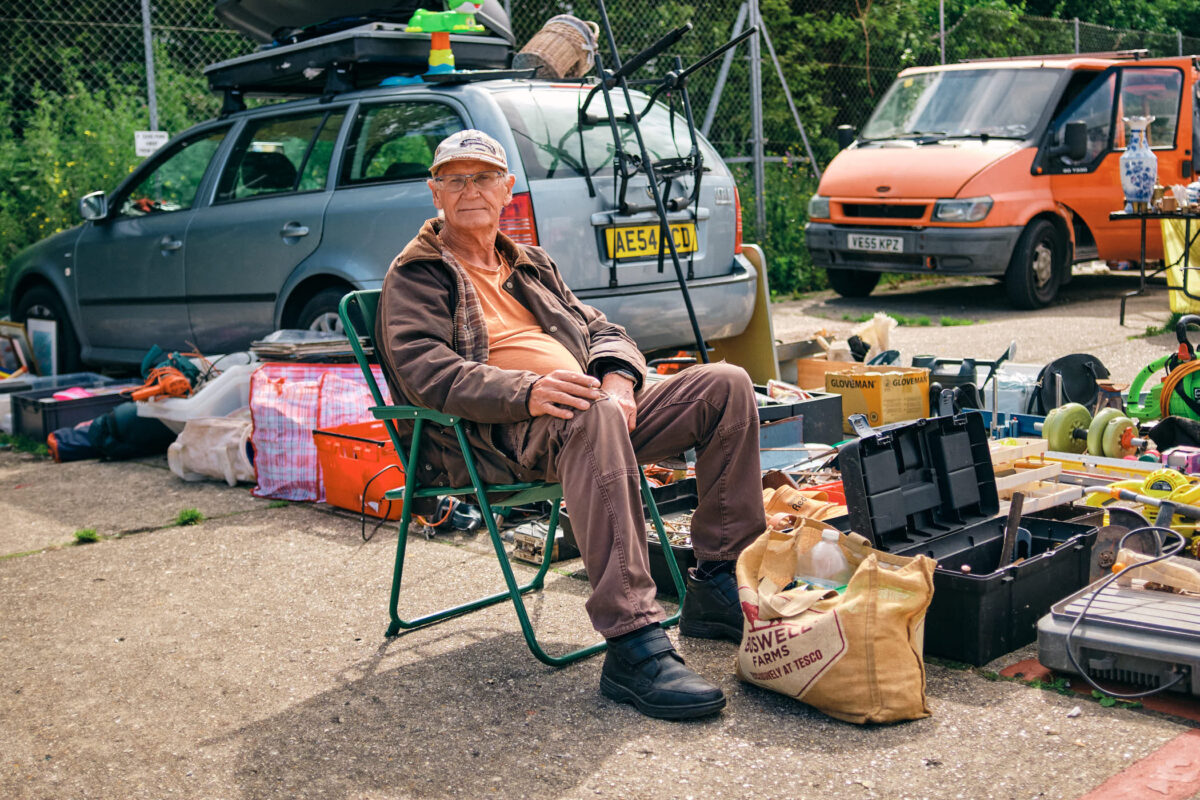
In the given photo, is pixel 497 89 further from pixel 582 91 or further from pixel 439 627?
pixel 439 627

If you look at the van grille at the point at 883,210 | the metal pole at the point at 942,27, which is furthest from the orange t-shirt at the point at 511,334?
the metal pole at the point at 942,27

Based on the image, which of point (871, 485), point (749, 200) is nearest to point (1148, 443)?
point (871, 485)

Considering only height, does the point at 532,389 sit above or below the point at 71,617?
above

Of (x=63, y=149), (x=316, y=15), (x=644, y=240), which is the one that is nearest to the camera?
(x=644, y=240)

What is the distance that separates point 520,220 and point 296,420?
4.50 feet

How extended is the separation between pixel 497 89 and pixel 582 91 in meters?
0.48

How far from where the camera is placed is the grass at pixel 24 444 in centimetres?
672

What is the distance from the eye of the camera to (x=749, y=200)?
12898 millimetres

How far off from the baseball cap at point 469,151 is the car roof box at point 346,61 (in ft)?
10.1

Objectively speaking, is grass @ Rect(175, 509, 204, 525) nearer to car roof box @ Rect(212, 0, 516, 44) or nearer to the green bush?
car roof box @ Rect(212, 0, 516, 44)

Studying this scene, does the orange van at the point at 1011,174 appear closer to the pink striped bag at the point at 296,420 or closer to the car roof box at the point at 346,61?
the car roof box at the point at 346,61

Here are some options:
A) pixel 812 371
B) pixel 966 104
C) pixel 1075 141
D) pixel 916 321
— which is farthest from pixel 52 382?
pixel 1075 141

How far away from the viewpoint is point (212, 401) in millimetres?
6102

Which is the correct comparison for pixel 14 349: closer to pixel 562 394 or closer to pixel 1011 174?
pixel 562 394
